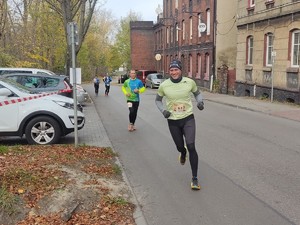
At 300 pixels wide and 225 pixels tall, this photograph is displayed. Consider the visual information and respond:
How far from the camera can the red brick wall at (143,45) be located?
60.8 m

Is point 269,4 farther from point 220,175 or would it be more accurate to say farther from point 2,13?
point 220,175

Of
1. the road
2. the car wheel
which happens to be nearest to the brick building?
the road

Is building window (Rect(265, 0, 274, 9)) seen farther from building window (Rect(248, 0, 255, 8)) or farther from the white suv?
the white suv

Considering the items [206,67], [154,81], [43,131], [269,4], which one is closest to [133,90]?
[43,131]

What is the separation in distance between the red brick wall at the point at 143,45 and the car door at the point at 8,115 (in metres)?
52.3

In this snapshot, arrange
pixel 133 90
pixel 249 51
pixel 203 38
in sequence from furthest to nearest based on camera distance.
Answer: pixel 203 38, pixel 249 51, pixel 133 90

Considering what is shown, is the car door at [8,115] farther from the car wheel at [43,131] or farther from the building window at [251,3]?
the building window at [251,3]

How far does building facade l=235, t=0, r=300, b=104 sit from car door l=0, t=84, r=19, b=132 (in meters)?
13.5

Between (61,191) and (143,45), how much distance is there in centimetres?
5727

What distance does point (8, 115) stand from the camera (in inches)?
342

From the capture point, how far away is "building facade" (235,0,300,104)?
18.8 metres

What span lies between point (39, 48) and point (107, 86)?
9095 mm

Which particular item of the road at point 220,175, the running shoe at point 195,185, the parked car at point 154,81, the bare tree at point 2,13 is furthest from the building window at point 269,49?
the parked car at point 154,81

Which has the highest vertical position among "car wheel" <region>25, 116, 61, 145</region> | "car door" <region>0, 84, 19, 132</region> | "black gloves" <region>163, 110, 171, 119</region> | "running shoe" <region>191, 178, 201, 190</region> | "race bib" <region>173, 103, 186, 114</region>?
"race bib" <region>173, 103, 186, 114</region>
